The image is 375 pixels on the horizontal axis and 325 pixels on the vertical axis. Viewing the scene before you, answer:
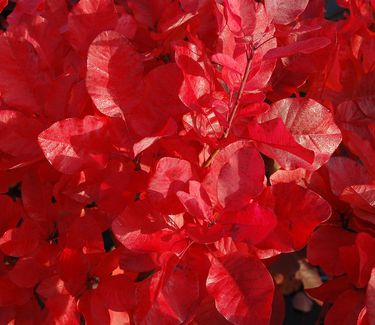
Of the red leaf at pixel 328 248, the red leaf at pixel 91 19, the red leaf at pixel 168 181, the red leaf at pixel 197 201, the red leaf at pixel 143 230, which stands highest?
the red leaf at pixel 91 19

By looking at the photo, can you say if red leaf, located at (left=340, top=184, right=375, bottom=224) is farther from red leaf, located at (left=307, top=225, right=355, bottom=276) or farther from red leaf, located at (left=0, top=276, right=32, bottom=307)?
red leaf, located at (left=0, top=276, right=32, bottom=307)

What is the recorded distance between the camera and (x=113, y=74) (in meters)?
0.45

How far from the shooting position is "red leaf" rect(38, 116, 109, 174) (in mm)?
433

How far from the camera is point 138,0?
0.57 meters

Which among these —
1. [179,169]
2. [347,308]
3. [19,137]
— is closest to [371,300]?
[347,308]

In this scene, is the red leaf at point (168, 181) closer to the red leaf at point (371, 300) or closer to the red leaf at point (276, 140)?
the red leaf at point (276, 140)

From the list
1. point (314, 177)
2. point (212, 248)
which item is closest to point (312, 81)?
point (314, 177)

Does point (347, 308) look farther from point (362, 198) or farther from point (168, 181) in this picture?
point (168, 181)

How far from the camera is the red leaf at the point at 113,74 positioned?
439 mm

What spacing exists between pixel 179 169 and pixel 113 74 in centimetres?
10

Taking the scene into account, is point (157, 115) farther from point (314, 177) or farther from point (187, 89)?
point (314, 177)

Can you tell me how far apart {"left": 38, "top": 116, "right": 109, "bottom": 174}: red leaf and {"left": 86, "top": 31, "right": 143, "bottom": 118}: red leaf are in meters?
0.02

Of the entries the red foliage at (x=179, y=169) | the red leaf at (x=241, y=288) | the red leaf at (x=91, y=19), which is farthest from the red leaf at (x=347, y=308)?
the red leaf at (x=91, y=19)

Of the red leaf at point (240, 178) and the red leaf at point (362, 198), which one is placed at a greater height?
the red leaf at point (240, 178)
